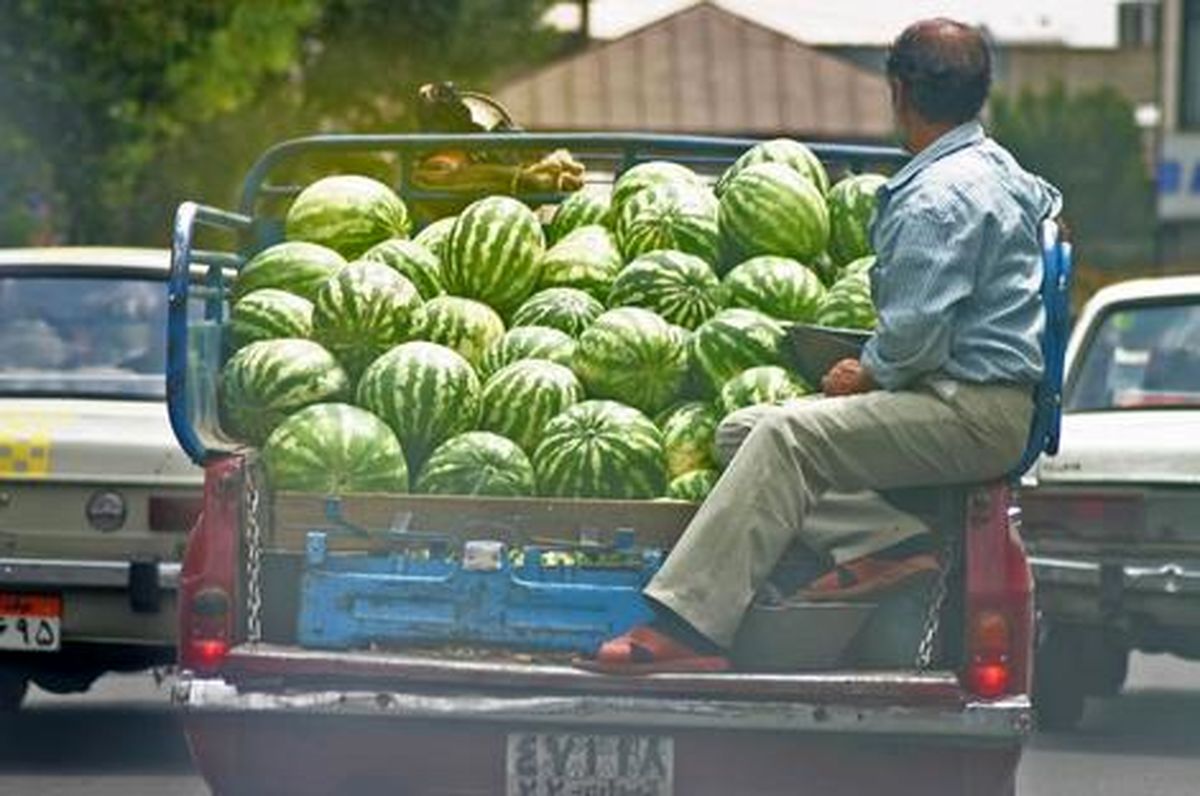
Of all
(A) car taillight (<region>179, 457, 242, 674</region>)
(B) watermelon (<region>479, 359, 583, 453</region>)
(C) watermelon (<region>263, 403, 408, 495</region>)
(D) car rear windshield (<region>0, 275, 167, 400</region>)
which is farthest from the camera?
(D) car rear windshield (<region>0, 275, 167, 400</region>)

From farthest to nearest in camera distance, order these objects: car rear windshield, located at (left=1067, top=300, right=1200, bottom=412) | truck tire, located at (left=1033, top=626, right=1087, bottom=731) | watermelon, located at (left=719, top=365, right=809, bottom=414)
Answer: car rear windshield, located at (left=1067, top=300, right=1200, bottom=412) < truck tire, located at (left=1033, top=626, right=1087, bottom=731) < watermelon, located at (left=719, top=365, right=809, bottom=414)

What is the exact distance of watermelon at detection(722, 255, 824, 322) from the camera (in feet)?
32.4

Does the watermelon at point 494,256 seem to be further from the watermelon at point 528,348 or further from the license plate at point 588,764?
the license plate at point 588,764

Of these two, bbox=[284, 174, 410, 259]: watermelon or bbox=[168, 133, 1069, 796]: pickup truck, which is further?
bbox=[284, 174, 410, 259]: watermelon

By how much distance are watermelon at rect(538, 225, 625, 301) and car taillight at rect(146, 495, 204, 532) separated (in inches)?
116

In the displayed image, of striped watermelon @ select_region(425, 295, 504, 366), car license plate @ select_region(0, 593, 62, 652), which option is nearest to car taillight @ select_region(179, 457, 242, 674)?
striped watermelon @ select_region(425, 295, 504, 366)

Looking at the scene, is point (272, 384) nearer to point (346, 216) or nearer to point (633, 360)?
point (633, 360)

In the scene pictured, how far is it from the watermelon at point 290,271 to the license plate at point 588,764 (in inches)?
69.9

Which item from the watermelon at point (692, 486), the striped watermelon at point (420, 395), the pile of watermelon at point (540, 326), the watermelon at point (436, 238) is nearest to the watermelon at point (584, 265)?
the pile of watermelon at point (540, 326)

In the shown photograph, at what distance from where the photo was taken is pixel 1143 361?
613 inches

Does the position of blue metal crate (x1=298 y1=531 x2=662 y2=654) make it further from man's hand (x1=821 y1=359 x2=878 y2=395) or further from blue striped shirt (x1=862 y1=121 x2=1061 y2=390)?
blue striped shirt (x1=862 y1=121 x2=1061 y2=390)

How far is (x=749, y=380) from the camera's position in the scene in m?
9.51

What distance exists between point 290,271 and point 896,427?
196 cm

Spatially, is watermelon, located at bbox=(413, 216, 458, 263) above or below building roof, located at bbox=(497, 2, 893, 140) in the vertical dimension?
above
